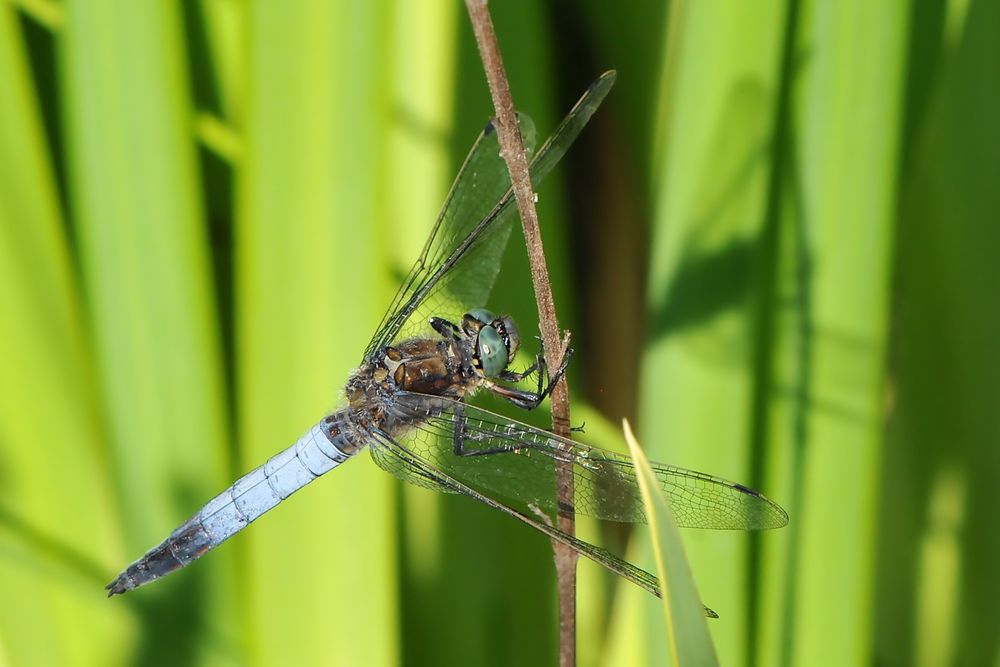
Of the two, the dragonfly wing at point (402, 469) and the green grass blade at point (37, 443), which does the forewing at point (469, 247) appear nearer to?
the dragonfly wing at point (402, 469)

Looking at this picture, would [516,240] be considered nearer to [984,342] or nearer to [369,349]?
[369,349]

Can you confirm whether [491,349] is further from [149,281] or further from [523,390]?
[149,281]

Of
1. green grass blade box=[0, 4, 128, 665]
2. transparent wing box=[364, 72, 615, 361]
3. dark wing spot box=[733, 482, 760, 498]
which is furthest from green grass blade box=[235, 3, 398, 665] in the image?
dark wing spot box=[733, 482, 760, 498]

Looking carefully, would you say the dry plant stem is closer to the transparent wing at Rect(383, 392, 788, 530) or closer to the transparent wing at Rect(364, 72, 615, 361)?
the transparent wing at Rect(383, 392, 788, 530)

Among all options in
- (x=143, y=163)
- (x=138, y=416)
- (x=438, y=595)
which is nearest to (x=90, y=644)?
(x=138, y=416)

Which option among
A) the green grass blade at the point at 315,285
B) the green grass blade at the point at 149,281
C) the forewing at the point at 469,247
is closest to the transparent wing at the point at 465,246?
the forewing at the point at 469,247
